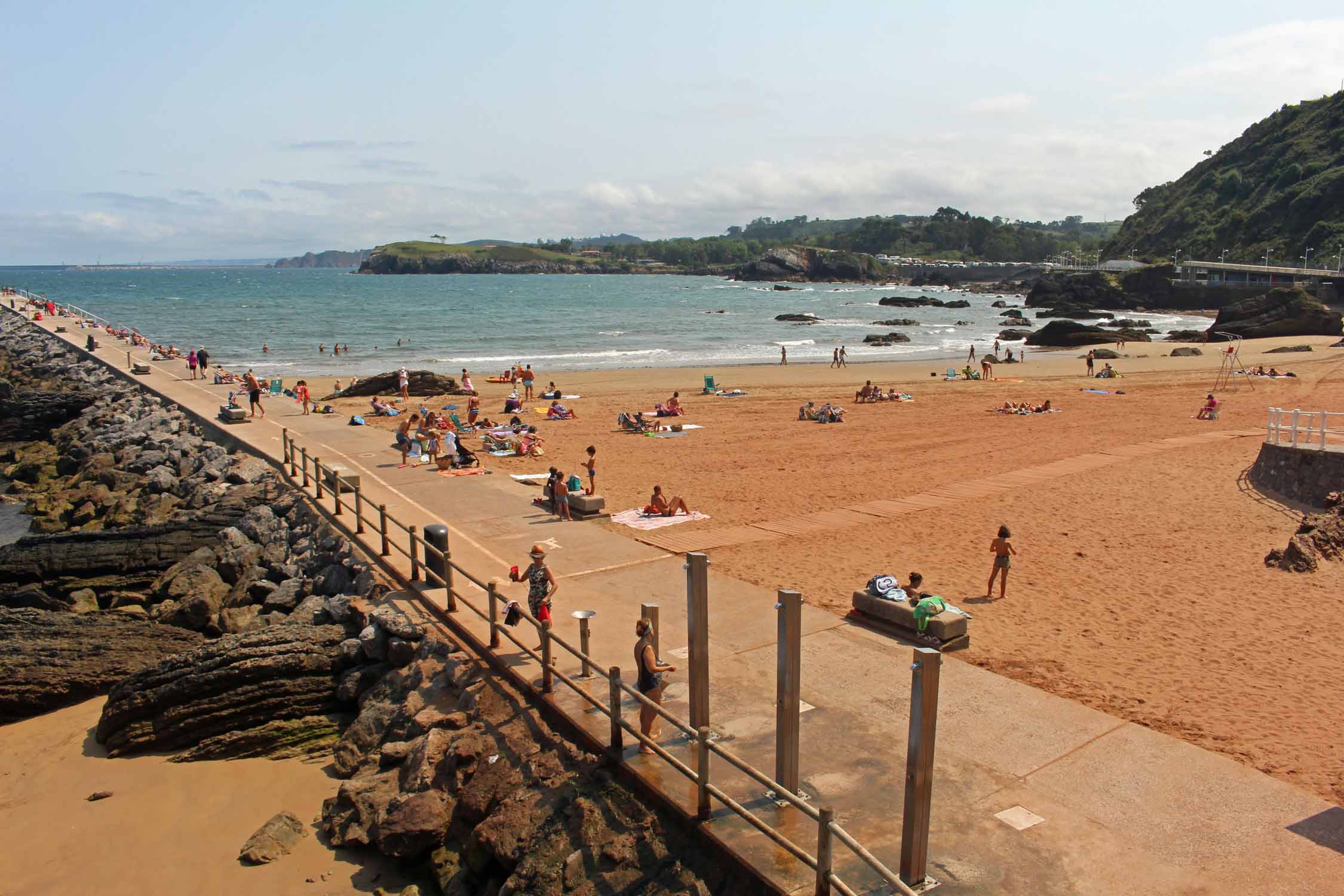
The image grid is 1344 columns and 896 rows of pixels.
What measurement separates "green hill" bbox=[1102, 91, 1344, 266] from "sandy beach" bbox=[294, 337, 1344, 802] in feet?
298

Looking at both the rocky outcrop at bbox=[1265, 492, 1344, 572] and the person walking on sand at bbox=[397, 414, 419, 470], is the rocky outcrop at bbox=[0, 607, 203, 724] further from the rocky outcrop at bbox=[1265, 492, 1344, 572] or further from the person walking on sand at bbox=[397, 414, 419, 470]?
the rocky outcrop at bbox=[1265, 492, 1344, 572]

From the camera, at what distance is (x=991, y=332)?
7662cm

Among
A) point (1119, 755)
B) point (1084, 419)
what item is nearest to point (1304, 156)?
point (1084, 419)

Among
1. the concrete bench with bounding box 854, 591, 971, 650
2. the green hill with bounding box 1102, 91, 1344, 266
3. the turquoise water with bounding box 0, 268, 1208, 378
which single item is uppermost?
the green hill with bounding box 1102, 91, 1344, 266

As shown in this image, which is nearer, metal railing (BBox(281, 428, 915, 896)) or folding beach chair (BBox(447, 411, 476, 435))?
metal railing (BBox(281, 428, 915, 896))

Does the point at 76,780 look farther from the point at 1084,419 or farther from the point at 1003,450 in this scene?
the point at 1084,419

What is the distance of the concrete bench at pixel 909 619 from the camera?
9.80 m

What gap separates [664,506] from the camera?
619 inches

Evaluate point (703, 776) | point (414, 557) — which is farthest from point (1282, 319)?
point (703, 776)

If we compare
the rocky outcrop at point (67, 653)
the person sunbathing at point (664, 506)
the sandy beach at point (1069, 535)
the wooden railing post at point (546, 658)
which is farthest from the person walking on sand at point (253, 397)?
the wooden railing post at point (546, 658)

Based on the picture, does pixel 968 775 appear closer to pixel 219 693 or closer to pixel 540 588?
pixel 540 588

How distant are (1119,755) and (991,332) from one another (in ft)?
241

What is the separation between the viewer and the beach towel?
49.7ft

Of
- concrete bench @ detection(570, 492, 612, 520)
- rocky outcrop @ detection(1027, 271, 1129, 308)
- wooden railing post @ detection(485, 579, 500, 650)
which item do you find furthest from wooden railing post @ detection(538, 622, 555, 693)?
rocky outcrop @ detection(1027, 271, 1129, 308)
